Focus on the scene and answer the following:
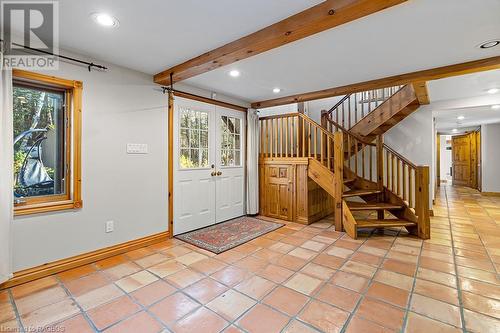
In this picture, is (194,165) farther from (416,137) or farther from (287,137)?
(416,137)

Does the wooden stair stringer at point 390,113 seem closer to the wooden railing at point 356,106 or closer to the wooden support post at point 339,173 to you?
the wooden railing at point 356,106

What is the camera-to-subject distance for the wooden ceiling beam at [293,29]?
164 centimetres

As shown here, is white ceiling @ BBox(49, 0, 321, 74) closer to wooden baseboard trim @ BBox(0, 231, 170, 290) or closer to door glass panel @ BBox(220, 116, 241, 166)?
door glass panel @ BBox(220, 116, 241, 166)

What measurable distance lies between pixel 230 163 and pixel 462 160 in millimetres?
9941

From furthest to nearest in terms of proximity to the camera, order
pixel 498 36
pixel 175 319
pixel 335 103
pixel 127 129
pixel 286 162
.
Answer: pixel 335 103
pixel 286 162
pixel 127 129
pixel 498 36
pixel 175 319

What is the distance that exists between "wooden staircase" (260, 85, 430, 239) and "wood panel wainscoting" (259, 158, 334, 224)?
122 mm

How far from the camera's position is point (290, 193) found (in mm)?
4496

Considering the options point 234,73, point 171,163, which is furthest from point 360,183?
point 171,163

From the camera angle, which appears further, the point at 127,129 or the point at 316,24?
the point at 127,129

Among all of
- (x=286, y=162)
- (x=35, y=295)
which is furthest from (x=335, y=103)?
(x=35, y=295)

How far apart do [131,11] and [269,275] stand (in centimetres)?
265

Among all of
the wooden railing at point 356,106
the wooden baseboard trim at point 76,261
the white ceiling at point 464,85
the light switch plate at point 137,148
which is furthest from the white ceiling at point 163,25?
the wooden railing at point 356,106

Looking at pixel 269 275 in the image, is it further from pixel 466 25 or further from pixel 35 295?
pixel 466 25

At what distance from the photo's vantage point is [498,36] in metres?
2.24
